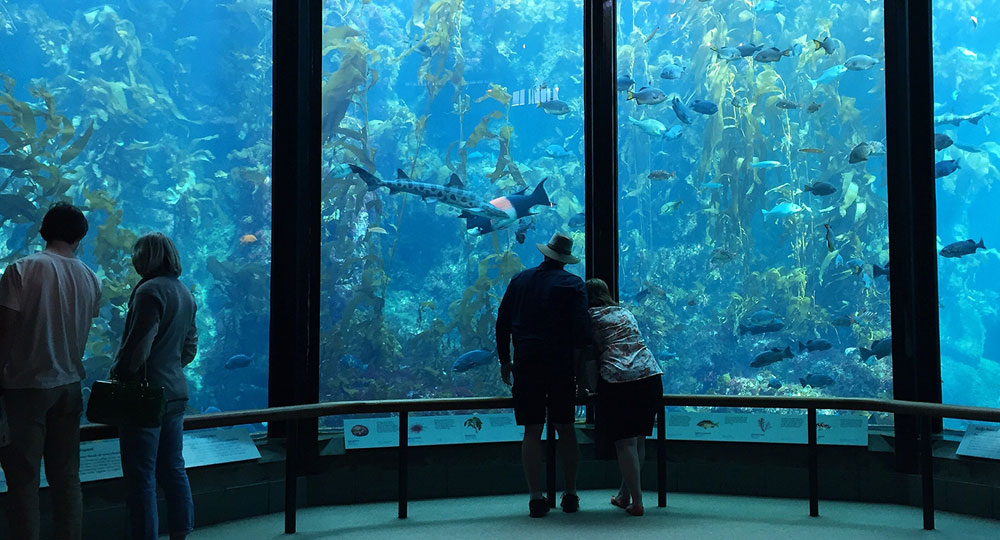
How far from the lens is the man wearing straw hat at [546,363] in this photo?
13.6 feet

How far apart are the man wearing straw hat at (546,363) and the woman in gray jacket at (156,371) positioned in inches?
71.0

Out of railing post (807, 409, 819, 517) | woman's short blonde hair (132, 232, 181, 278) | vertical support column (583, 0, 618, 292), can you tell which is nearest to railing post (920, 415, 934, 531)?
railing post (807, 409, 819, 517)

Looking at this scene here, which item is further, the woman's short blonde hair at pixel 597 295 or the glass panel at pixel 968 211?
the glass panel at pixel 968 211

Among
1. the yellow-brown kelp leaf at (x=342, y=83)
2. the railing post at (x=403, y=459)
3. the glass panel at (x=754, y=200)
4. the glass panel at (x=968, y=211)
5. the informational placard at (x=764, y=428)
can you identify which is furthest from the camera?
the glass panel at (x=968, y=211)

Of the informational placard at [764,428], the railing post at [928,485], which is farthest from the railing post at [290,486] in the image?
the railing post at [928,485]

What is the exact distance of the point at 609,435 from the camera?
417 centimetres

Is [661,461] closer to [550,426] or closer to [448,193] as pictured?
[550,426]

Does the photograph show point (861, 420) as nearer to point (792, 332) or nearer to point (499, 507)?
point (499, 507)

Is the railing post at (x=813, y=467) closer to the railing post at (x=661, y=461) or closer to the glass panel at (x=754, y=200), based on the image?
the railing post at (x=661, y=461)

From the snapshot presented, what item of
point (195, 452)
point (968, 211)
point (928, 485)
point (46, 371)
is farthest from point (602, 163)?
A: point (968, 211)

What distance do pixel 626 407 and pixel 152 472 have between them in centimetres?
246

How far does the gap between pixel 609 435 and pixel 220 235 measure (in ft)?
30.8

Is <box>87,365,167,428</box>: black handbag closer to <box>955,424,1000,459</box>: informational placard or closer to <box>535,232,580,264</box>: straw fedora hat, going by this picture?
<box>535,232,580,264</box>: straw fedora hat

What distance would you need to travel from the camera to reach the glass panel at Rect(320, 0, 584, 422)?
38.5 ft
